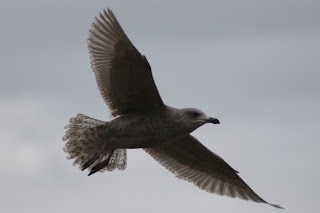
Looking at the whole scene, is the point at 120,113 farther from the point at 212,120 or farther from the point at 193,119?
the point at 212,120

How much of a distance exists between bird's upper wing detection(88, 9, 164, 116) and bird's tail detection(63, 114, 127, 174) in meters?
0.60

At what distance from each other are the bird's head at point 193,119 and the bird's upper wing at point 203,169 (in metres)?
1.54

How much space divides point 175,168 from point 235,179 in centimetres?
133

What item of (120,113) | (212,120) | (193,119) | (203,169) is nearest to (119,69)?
(120,113)

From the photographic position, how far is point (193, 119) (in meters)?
15.7

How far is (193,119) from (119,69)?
1.73m

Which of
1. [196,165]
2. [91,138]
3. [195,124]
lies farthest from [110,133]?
[196,165]

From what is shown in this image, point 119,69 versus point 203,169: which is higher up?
point 119,69

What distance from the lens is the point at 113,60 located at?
1527 centimetres

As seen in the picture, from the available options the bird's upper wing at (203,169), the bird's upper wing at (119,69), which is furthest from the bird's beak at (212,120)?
the bird's upper wing at (203,169)

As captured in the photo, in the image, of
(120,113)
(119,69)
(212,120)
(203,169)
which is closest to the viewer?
(119,69)

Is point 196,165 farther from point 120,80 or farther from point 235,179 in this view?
point 120,80

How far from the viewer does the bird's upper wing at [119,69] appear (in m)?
15.1

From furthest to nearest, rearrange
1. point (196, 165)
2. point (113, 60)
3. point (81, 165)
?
point (196, 165) → point (81, 165) → point (113, 60)
